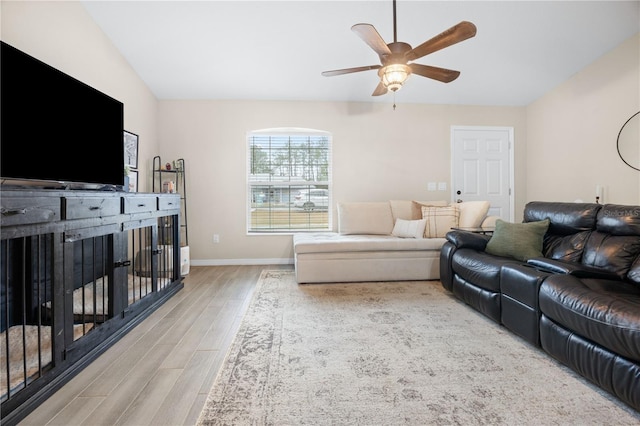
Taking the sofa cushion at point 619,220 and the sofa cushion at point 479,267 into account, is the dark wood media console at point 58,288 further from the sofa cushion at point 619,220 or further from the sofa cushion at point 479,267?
the sofa cushion at point 619,220

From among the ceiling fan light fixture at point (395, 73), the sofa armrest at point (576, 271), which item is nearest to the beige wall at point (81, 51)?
the ceiling fan light fixture at point (395, 73)

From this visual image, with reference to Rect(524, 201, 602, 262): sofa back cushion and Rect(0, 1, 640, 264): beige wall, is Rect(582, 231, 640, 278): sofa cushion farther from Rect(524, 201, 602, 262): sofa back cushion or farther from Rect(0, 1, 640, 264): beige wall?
Rect(0, 1, 640, 264): beige wall

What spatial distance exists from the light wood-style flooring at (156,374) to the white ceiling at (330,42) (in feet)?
9.43

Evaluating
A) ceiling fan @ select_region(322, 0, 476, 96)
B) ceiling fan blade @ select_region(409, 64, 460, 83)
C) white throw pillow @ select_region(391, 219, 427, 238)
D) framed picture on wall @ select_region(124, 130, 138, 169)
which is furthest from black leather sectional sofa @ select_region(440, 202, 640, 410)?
framed picture on wall @ select_region(124, 130, 138, 169)

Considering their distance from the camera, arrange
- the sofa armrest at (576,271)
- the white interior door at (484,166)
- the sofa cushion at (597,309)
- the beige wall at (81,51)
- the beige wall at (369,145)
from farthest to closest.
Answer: the white interior door at (484,166) < the beige wall at (369,145) < the beige wall at (81,51) < the sofa armrest at (576,271) < the sofa cushion at (597,309)

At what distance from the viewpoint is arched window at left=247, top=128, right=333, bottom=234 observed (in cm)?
466

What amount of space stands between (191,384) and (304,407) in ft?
2.17

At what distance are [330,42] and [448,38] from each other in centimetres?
168

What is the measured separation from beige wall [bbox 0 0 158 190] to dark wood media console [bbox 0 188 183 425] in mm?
629

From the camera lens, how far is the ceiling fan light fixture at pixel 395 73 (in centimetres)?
240

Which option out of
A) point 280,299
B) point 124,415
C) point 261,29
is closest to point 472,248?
point 280,299

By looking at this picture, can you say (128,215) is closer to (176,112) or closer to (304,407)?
(304,407)

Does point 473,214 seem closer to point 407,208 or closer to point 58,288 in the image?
point 407,208

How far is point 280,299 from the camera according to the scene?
3.01 metres
